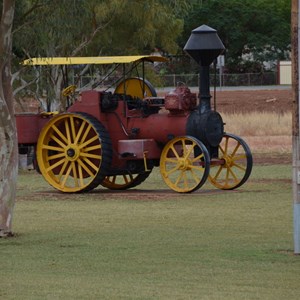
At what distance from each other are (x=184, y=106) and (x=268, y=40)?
182ft

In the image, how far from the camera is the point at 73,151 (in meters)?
25.0

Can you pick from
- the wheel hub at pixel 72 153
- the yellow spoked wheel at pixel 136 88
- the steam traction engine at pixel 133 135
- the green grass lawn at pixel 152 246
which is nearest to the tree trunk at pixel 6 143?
the green grass lawn at pixel 152 246

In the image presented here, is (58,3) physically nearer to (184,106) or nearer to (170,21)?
(184,106)

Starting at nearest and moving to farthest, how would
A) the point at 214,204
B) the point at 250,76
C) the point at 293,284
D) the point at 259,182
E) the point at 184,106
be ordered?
the point at 293,284
the point at 214,204
the point at 184,106
the point at 259,182
the point at 250,76

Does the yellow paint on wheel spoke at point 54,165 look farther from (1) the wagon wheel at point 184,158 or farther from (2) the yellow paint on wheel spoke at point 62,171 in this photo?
(1) the wagon wheel at point 184,158

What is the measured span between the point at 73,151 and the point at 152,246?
9.76m

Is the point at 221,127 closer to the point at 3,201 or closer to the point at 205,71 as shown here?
the point at 205,71

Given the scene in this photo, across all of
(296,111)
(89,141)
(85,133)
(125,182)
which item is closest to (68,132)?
(85,133)

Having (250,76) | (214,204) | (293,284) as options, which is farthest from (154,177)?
(250,76)

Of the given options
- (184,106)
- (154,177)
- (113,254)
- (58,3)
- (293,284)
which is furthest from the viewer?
(154,177)

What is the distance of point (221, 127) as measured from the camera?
81.8 ft

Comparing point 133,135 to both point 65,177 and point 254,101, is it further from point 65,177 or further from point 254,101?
point 254,101

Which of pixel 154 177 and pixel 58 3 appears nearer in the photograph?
pixel 58 3

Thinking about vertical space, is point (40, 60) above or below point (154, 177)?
above
